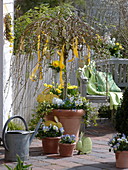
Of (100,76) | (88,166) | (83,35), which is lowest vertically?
(88,166)

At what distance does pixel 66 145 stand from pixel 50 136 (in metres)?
0.30

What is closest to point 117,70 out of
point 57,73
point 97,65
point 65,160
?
point 97,65

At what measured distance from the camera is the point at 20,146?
4.77 m


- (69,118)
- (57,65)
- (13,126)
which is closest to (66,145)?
(69,118)

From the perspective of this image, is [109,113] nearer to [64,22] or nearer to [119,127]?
[119,127]

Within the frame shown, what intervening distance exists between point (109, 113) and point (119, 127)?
1.62 m

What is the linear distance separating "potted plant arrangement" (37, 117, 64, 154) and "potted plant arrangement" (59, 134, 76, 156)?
0.46 ft

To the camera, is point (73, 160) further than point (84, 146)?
No

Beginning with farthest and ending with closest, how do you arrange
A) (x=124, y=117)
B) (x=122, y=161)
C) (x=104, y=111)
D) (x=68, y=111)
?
(x=104, y=111)
(x=124, y=117)
(x=68, y=111)
(x=122, y=161)

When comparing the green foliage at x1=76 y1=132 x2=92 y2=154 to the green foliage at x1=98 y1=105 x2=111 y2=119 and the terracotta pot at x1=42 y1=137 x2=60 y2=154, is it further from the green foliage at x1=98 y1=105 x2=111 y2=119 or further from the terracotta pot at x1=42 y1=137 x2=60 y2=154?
the green foliage at x1=98 y1=105 x2=111 y2=119

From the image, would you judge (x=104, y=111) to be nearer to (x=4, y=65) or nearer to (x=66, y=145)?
(x=4, y=65)

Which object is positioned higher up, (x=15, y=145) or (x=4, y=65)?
(x=4, y=65)

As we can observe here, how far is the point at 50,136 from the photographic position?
17.0 feet

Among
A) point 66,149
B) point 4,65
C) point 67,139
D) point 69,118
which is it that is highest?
point 4,65
